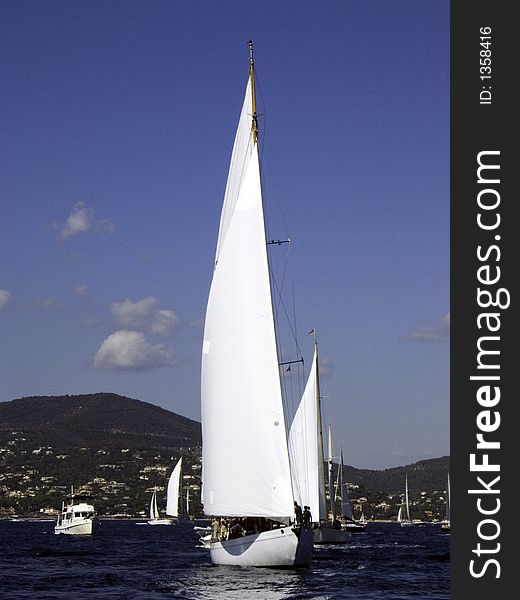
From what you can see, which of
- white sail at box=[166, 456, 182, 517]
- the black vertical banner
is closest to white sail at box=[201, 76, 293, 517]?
the black vertical banner

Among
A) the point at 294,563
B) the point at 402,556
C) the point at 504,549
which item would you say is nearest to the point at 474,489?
the point at 504,549

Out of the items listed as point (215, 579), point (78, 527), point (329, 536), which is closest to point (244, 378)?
point (215, 579)

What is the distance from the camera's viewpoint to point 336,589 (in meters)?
36.8

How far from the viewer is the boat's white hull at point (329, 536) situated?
227 ft

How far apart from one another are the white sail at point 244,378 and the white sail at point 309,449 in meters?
26.1

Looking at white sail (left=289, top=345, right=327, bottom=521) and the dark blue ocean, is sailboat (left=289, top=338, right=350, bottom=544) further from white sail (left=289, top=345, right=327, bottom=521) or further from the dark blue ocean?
the dark blue ocean

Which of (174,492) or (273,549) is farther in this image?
(174,492)

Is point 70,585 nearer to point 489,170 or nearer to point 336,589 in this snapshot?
point 336,589

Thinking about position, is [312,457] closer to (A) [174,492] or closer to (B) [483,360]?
(B) [483,360]

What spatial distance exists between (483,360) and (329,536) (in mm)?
54882

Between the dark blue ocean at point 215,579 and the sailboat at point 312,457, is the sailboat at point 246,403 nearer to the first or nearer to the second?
the dark blue ocean at point 215,579

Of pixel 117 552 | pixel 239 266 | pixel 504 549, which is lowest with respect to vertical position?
pixel 117 552

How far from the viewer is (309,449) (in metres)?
70.9

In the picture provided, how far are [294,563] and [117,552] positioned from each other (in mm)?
31939
